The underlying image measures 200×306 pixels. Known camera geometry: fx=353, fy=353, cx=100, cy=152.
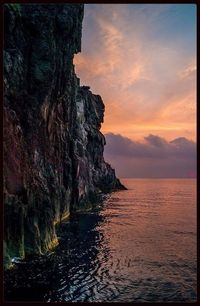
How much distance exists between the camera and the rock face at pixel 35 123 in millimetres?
41281

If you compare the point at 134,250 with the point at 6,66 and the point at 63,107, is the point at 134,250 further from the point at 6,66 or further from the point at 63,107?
the point at 63,107

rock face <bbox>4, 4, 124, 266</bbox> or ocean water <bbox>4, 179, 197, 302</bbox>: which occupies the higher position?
rock face <bbox>4, 4, 124, 266</bbox>

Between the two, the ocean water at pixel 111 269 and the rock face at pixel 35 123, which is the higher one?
the rock face at pixel 35 123

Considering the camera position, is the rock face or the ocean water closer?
the ocean water

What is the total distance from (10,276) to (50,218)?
13732mm

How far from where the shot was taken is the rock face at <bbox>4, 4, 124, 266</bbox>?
41281 millimetres

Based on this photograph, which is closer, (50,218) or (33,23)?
(50,218)

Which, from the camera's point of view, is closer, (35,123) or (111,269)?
(111,269)

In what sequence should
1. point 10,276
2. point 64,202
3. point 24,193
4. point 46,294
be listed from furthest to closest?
point 64,202 → point 24,193 → point 10,276 → point 46,294

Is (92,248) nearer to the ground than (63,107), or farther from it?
nearer to the ground

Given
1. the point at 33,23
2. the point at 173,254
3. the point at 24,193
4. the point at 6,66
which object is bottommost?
the point at 173,254

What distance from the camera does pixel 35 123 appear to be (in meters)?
54.5

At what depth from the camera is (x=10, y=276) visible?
1318 inches

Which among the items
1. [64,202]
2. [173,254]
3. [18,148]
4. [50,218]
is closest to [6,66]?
[18,148]
